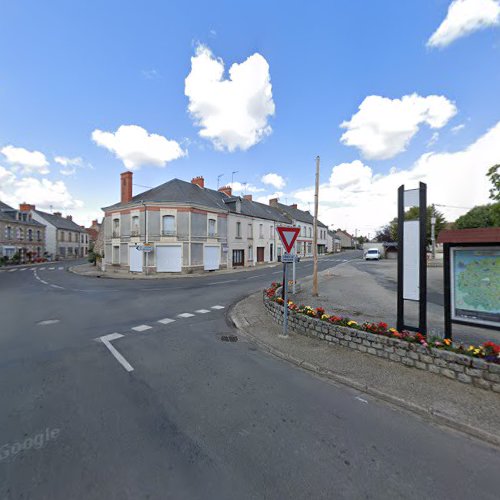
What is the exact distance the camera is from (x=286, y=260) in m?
5.91

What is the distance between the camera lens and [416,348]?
14.0ft

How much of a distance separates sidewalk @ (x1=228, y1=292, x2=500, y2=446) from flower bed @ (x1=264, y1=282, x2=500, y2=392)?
141 mm

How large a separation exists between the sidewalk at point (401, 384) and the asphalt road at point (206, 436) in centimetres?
18

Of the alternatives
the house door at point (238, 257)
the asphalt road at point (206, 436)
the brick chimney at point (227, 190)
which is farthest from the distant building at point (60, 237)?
the asphalt road at point (206, 436)

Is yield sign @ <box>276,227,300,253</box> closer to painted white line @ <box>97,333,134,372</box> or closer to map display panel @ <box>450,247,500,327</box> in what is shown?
map display panel @ <box>450,247,500,327</box>

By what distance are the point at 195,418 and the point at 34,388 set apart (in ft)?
8.65

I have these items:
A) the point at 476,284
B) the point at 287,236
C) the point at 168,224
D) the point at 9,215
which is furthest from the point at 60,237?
the point at 476,284

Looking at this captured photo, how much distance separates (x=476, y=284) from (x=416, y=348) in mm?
1566

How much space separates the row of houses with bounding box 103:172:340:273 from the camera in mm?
21297

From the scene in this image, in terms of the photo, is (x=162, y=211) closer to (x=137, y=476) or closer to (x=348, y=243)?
(x=137, y=476)

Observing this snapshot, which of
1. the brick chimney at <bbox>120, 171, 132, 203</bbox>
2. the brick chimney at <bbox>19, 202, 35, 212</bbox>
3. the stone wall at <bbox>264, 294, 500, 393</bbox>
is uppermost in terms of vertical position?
the brick chimney at <bbox>19, 202, 35, 212</bbox>

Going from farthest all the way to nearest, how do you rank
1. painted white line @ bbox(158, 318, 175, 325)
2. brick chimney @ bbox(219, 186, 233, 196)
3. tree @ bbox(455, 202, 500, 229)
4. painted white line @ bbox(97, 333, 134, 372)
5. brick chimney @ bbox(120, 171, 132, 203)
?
brick chimney @ bbox(219, 186, 233, 196), tree @ bbox(455, 202, 500, 229), brick chimney @ bbox(120, 171, 132, 203), painted white line @ bbox(158, 318, 175, 325), painted white line @ bbox(97, 333, 134, 372)

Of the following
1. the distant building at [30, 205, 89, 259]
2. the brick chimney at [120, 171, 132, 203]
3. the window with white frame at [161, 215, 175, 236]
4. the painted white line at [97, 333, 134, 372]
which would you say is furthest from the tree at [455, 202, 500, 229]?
the distant building at [30, 205, 89, 259]

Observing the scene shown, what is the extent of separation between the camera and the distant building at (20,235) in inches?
1339
